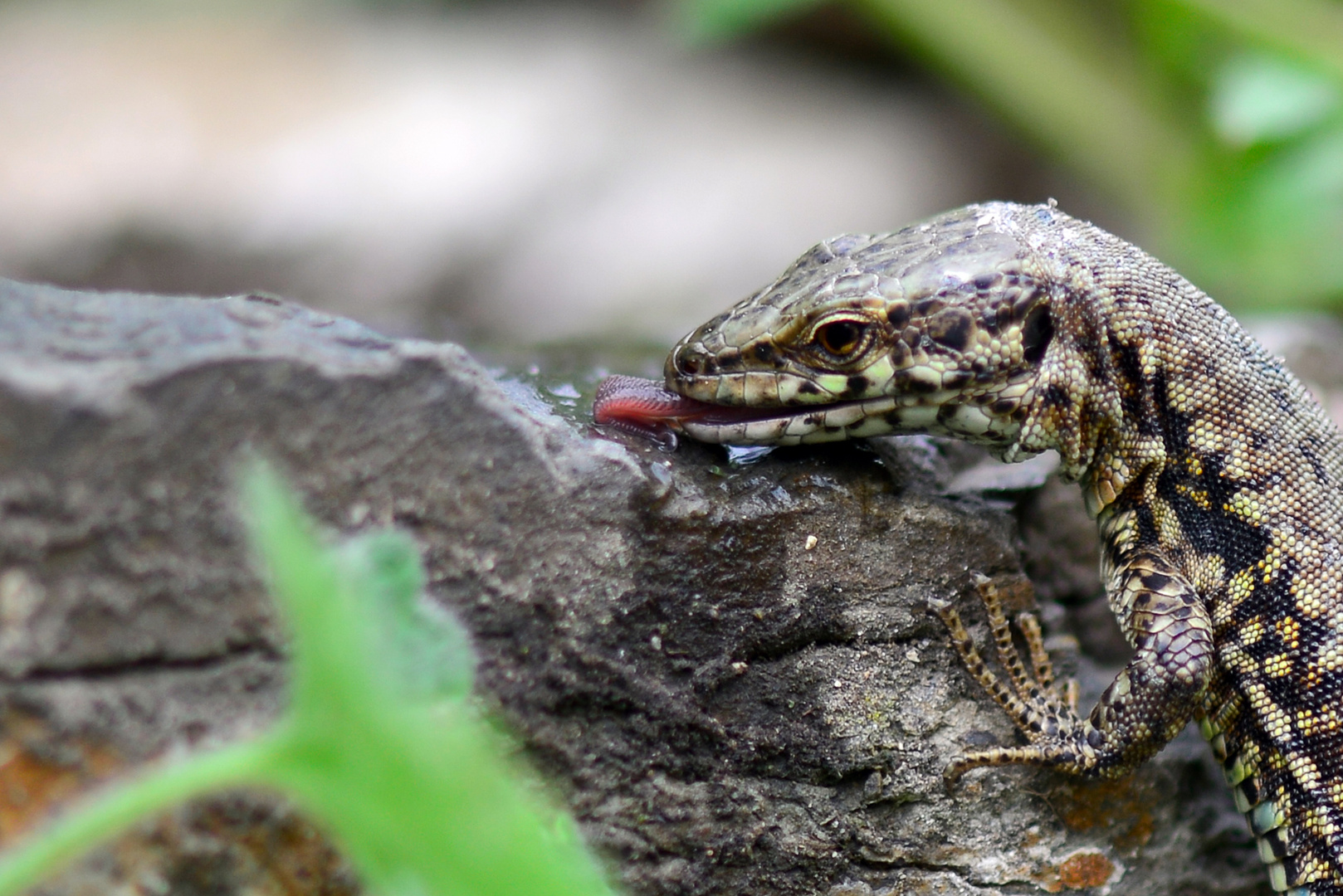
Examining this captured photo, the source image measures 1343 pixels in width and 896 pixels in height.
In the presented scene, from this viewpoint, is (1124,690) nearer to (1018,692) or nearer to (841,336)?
(1018,692)

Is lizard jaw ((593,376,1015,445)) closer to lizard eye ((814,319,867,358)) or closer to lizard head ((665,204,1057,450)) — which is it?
lizard head ((665,204,1057,450))

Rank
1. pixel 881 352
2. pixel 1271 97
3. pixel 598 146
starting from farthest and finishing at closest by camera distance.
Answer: pixel 598 146
pixel 1271 97
pixel 881 352

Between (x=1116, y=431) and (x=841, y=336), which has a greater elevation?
Answer: (x=841, y=336)

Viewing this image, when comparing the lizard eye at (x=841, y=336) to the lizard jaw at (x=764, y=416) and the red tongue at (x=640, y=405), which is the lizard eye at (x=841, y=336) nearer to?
the lizard jaw at (x=764, y=416)

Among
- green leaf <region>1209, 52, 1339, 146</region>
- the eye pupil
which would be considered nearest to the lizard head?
the eye pupil

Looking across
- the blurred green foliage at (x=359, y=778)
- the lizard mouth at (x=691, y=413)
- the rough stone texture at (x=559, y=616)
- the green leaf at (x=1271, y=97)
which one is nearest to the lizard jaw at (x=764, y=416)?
the lizard mouth at (x=691, y=413)

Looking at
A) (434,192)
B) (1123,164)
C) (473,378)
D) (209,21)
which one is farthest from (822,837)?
(209,21)

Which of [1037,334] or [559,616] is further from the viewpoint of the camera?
[1037,334]

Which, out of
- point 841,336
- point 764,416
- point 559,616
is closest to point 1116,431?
point 841,336

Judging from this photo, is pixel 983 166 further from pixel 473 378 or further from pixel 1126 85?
pixel 473 378
